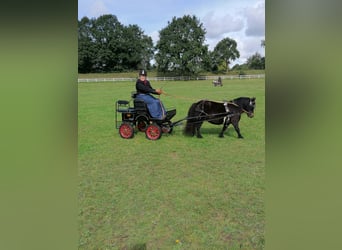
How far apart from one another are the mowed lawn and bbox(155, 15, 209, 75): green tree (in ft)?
144

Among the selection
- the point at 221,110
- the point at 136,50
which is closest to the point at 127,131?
the point at 221,110

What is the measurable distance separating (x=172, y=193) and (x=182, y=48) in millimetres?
50194

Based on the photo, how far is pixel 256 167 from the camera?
5.01m

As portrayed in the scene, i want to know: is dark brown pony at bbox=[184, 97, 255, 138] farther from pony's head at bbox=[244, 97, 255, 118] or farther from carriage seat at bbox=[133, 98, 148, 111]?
carriage seat at bbox=[133, 98, 148, 111]

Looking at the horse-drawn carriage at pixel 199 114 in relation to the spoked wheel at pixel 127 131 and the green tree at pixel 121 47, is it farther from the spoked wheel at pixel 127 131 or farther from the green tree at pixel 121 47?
the green tree at pixel 121 47

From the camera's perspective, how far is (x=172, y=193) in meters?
3.86

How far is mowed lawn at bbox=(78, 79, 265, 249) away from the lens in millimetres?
2629

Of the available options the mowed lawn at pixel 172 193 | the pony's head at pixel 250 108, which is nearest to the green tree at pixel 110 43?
the pony's head at pixel 250 108

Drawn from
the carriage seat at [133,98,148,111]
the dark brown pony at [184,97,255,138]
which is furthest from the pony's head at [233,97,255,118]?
the carriage seat at [133,98,148,111]

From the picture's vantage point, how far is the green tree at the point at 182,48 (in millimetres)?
50375

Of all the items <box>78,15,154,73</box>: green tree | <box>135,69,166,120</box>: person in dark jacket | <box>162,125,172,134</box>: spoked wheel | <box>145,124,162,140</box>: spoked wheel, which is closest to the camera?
<box>135,69,166,120</box>: person in dark jacket

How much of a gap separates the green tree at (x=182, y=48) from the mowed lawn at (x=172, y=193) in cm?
4393
